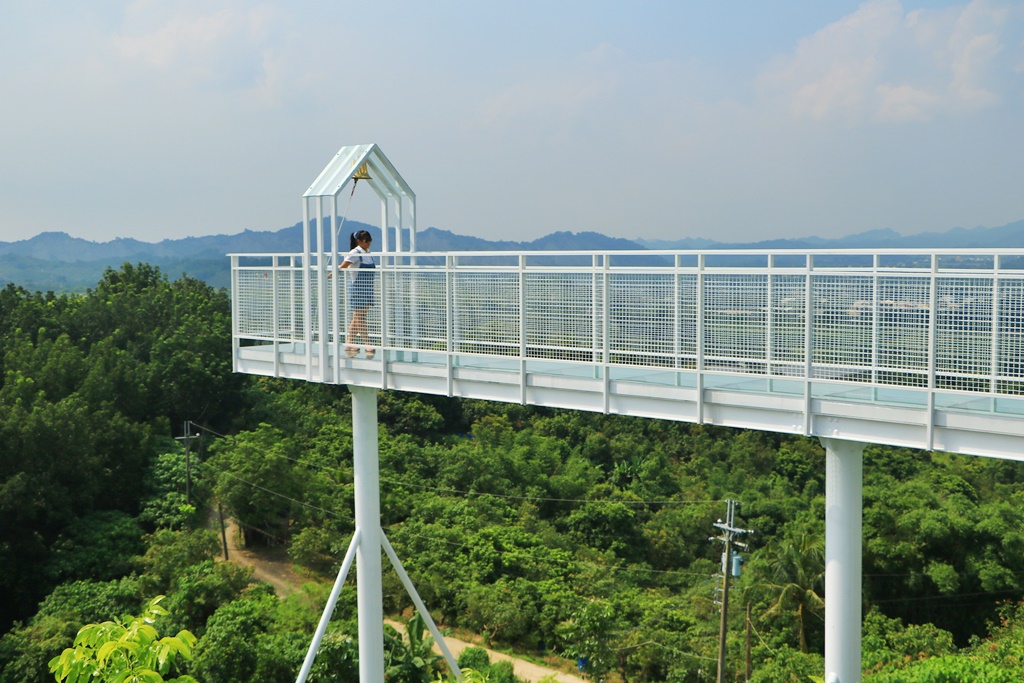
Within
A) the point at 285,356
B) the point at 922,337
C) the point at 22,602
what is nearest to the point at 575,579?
the point at 22,602

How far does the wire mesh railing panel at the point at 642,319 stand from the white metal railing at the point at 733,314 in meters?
0.01

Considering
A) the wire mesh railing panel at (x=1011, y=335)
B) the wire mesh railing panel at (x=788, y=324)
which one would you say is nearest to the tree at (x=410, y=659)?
the wire mesh railing panel at (x=788, y=324)

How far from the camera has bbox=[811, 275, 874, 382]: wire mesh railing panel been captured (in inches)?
279

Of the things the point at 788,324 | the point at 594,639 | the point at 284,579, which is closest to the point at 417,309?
the point at 788,324

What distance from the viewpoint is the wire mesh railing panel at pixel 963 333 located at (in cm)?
653

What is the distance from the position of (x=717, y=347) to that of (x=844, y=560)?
1962 mm

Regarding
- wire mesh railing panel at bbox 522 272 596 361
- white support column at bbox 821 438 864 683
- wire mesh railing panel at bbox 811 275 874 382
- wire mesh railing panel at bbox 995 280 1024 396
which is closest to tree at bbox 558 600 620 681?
wire mesh railing panel at bbox 522 272 596 361

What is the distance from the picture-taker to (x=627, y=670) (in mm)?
21984

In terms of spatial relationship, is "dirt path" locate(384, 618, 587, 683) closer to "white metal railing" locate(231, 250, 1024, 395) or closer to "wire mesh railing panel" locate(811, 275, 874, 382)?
"white metal railing" locate(231, 250, 1024, 395)

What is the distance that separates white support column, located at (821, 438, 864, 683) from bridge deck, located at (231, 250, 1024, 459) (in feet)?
1.19

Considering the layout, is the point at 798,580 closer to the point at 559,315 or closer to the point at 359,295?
the point at 359,295

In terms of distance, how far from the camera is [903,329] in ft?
22.7

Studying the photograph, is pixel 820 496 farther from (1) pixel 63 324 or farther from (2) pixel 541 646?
(1) pixel 63 324

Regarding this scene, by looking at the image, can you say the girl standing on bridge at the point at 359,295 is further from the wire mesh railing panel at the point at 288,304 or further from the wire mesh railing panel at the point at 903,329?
the wire mesh railing panel at the point at 903,329
